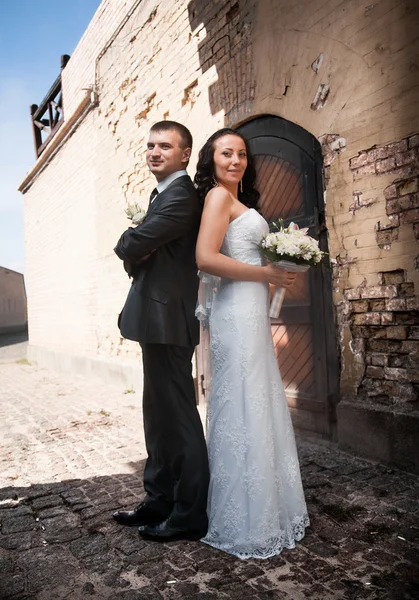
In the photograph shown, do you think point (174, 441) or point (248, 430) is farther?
point (174, 441)

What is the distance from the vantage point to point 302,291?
4.78m

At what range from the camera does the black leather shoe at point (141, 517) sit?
2.80 m

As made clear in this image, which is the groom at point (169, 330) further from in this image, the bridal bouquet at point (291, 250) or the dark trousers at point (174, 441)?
the bridal bouquet at point (291, 250)

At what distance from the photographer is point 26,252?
1567cm

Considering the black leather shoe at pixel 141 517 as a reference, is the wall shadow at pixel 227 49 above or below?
above

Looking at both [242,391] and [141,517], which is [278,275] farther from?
[141,517]

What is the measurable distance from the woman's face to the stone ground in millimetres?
1971

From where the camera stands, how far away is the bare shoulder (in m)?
2.56

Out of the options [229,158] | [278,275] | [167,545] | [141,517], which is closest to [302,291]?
[278,275]

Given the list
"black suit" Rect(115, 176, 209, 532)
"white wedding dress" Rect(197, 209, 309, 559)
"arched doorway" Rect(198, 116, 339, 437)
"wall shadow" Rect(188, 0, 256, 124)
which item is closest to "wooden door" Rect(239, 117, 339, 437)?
"arched doorway" Rect(198, 116, 339, 437)

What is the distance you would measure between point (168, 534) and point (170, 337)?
3.48ft

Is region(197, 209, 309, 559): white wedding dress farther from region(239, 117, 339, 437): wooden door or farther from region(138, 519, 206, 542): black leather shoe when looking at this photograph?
region(239, 117, 339, 437): wooden door

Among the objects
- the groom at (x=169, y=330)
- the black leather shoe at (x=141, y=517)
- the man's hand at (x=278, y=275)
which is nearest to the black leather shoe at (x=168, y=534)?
the groom at (x=169, y=330)

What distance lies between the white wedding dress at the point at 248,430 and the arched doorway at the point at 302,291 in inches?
73.1
